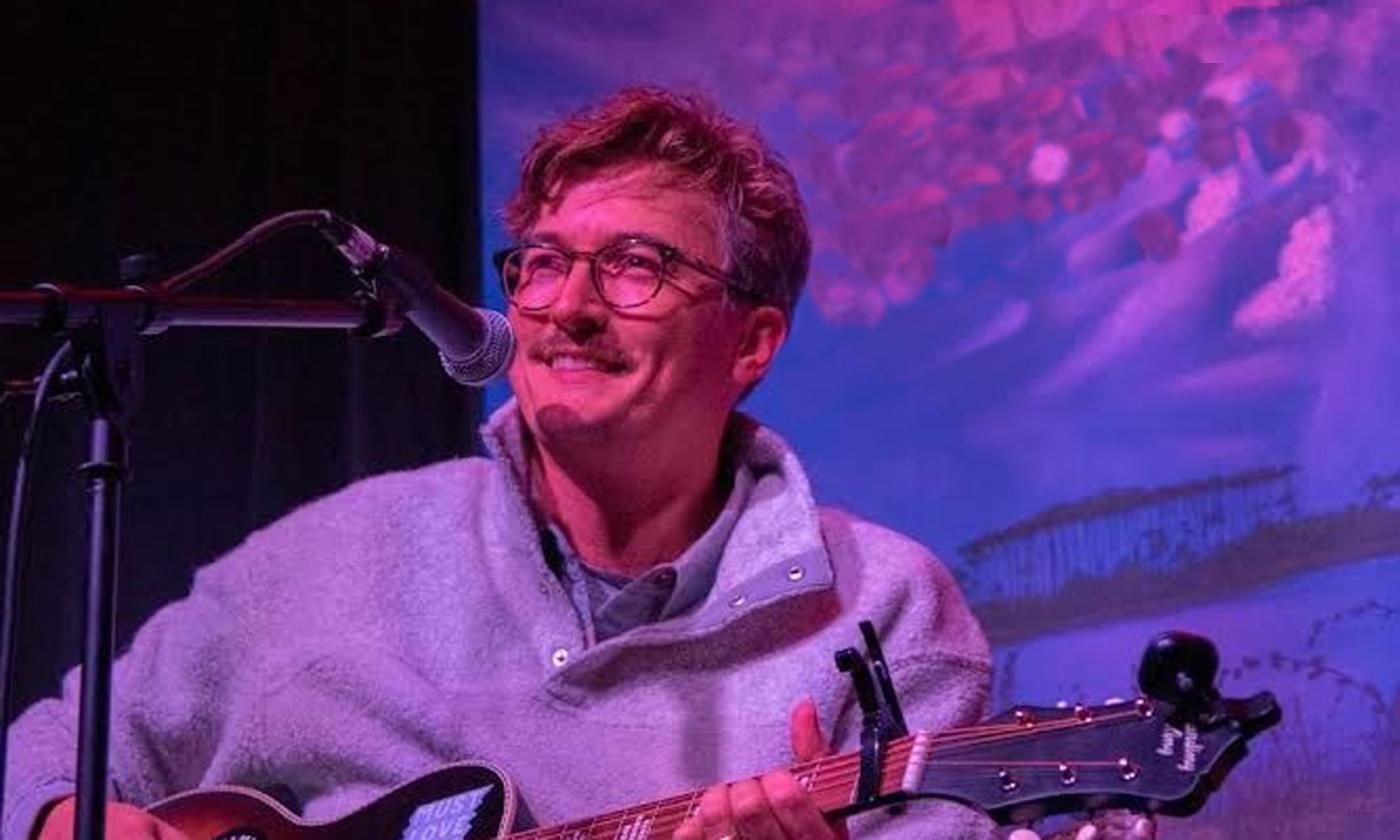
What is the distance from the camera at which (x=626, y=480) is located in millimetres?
2480

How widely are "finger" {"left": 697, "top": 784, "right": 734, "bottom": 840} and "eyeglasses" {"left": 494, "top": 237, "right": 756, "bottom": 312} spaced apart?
0.70 metres

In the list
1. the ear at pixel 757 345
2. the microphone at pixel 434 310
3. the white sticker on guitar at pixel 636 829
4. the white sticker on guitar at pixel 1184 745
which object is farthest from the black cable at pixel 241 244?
the ear at pixel 757 345

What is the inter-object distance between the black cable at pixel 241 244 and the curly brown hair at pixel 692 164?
0.91m

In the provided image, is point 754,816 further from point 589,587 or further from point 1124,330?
point 1124,330

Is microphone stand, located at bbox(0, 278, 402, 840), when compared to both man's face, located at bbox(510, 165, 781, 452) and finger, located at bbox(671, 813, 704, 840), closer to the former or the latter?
finger, located at bbox(671, 813, 704, 840)

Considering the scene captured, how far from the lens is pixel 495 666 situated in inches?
93.0

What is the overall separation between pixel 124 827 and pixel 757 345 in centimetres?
100

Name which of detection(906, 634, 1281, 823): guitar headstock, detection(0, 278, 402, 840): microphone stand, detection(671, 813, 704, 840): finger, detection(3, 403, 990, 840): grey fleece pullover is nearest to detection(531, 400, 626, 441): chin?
detection(3, 403, 990, 840): grey fleece pullover

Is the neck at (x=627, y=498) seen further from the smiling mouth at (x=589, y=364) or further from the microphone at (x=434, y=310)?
the microphone at (x=434, y=310)

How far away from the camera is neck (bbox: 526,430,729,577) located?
8.12 ft

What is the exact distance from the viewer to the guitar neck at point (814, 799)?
6.26 ft

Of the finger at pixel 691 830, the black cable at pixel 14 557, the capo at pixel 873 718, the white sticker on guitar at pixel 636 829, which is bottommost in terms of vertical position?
the white sticker on guitar at pixel 636 829

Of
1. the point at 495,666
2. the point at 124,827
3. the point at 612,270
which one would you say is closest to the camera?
the point at 124,827

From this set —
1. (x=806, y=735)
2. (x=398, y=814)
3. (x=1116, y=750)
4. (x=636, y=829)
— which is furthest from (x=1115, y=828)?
(x=398, y=814)
